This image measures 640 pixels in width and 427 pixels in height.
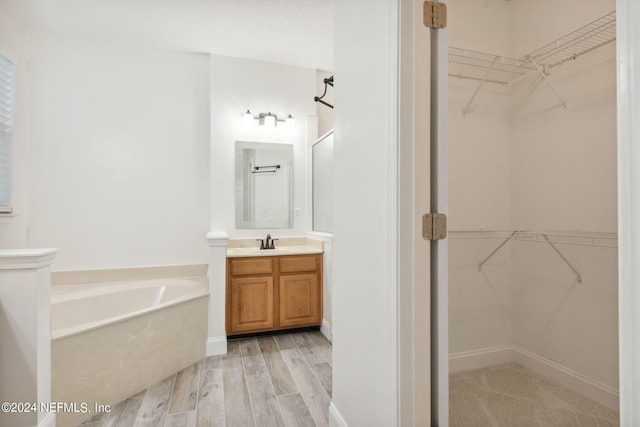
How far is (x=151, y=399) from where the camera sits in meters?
2.05

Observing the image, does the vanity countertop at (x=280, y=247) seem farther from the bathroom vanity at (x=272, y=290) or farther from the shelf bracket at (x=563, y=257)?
the shelf bracket at (x=563, y=257)

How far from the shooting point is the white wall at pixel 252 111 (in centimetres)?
Result: 349

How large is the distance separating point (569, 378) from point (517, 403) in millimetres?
427

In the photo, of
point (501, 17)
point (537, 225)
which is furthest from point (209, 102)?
point (537, 225)

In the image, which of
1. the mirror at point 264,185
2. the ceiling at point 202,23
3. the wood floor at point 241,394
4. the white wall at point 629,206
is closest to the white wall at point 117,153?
the ceiling at point 202,23

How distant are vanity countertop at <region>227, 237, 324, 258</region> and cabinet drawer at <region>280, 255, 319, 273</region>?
0.05 metres

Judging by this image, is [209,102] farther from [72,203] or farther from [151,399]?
[151,399]

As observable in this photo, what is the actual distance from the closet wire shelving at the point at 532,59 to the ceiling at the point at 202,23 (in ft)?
3.85

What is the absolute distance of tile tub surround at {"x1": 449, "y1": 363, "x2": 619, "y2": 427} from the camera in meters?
1.78

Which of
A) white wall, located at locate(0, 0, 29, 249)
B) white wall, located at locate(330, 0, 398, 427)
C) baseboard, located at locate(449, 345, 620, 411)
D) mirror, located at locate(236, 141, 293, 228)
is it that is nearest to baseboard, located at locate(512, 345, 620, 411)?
baseboard, located at locate(449, 345, 620, 411)

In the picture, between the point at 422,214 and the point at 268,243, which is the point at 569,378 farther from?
the point at 268,243

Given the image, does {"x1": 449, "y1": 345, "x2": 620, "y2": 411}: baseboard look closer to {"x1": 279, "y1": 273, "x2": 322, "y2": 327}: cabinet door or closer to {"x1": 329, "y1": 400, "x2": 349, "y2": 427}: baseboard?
{"x1": 329, "y1": 400, "x2": 349, "y2": 427}: baseboard

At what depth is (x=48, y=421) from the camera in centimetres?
161

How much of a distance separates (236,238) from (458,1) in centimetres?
282
